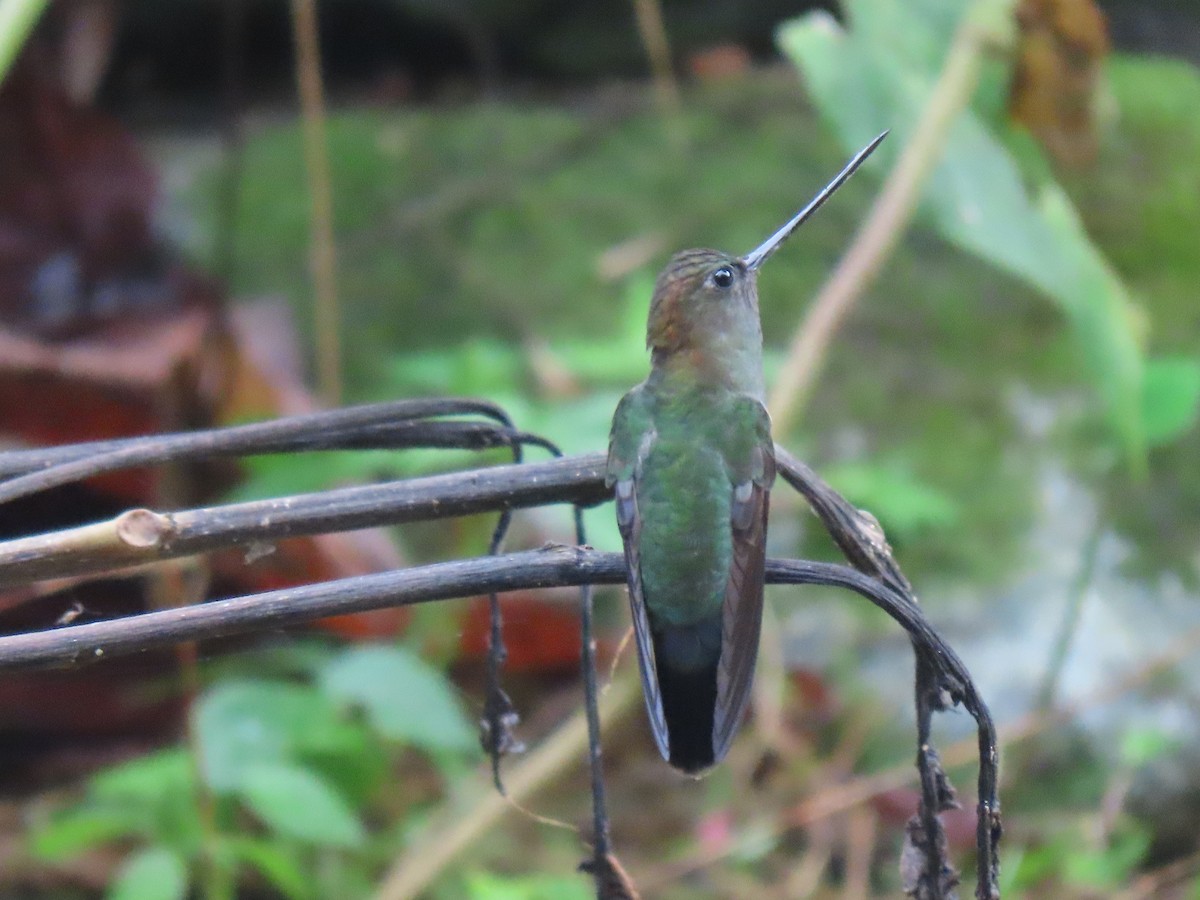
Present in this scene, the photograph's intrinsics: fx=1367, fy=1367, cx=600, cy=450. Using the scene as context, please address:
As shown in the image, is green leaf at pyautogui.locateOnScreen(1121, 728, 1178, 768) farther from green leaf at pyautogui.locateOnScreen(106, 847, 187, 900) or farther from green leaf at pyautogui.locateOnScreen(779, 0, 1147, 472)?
green leaf at pyautogui.locateOnScreen(106, 847, 187, 900)

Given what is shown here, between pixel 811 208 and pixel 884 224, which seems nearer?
pixel 811 208

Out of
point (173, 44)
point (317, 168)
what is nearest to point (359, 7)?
point (173, 44)

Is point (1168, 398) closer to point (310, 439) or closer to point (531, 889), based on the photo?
point (531, 889)

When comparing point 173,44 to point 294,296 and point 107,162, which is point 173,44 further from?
point 294,296

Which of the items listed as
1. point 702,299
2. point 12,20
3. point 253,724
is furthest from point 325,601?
point 253,724

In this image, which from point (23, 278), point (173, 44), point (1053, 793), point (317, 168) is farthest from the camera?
point (173, 44)

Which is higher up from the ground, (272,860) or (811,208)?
(811,208)

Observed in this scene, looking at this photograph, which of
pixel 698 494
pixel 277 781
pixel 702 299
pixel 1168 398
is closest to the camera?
pixel 698 494

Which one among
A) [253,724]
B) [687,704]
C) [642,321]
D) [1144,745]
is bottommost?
[1144,745]
